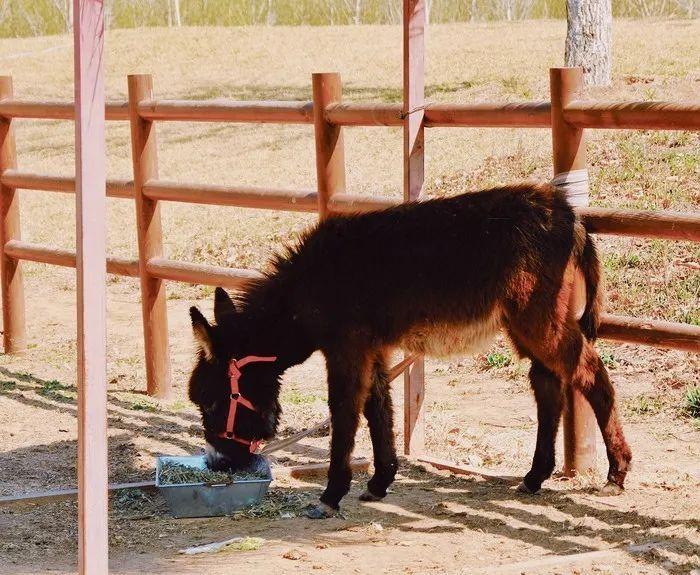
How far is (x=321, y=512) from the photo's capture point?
5223 millimetres

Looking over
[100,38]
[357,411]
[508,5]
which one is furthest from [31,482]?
[508,5]

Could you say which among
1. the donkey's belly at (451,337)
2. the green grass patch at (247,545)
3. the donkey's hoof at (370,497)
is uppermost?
the donkey's belly at (451,337)

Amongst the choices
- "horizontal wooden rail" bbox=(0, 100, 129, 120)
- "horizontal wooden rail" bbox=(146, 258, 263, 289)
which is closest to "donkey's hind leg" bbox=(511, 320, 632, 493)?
"horizontal wooden rail" bbox=(146, 258, 263, 289)

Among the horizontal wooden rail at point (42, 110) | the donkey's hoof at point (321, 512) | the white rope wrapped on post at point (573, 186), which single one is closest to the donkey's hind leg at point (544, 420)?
the white rope wrapped on post at point (573, 186)

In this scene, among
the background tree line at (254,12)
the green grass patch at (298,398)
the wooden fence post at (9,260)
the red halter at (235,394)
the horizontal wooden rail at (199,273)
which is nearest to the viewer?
the red halter at (235,394)

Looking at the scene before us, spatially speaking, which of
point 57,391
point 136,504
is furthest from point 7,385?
point 136,504

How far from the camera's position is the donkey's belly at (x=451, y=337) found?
17.1 feet

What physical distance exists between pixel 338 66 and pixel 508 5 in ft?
33.7

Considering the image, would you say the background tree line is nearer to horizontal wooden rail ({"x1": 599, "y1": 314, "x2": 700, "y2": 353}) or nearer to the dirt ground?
the dirt ground

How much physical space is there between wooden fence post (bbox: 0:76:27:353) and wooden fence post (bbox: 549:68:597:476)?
5.33m

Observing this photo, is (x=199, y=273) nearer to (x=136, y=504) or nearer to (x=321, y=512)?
(x=136, y=504)

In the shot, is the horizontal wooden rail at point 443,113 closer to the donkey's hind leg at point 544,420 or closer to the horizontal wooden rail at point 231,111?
the horizontal wooden rail at point 231,111

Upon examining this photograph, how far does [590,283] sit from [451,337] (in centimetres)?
72

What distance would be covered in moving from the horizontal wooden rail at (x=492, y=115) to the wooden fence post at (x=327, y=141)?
0.73 m
